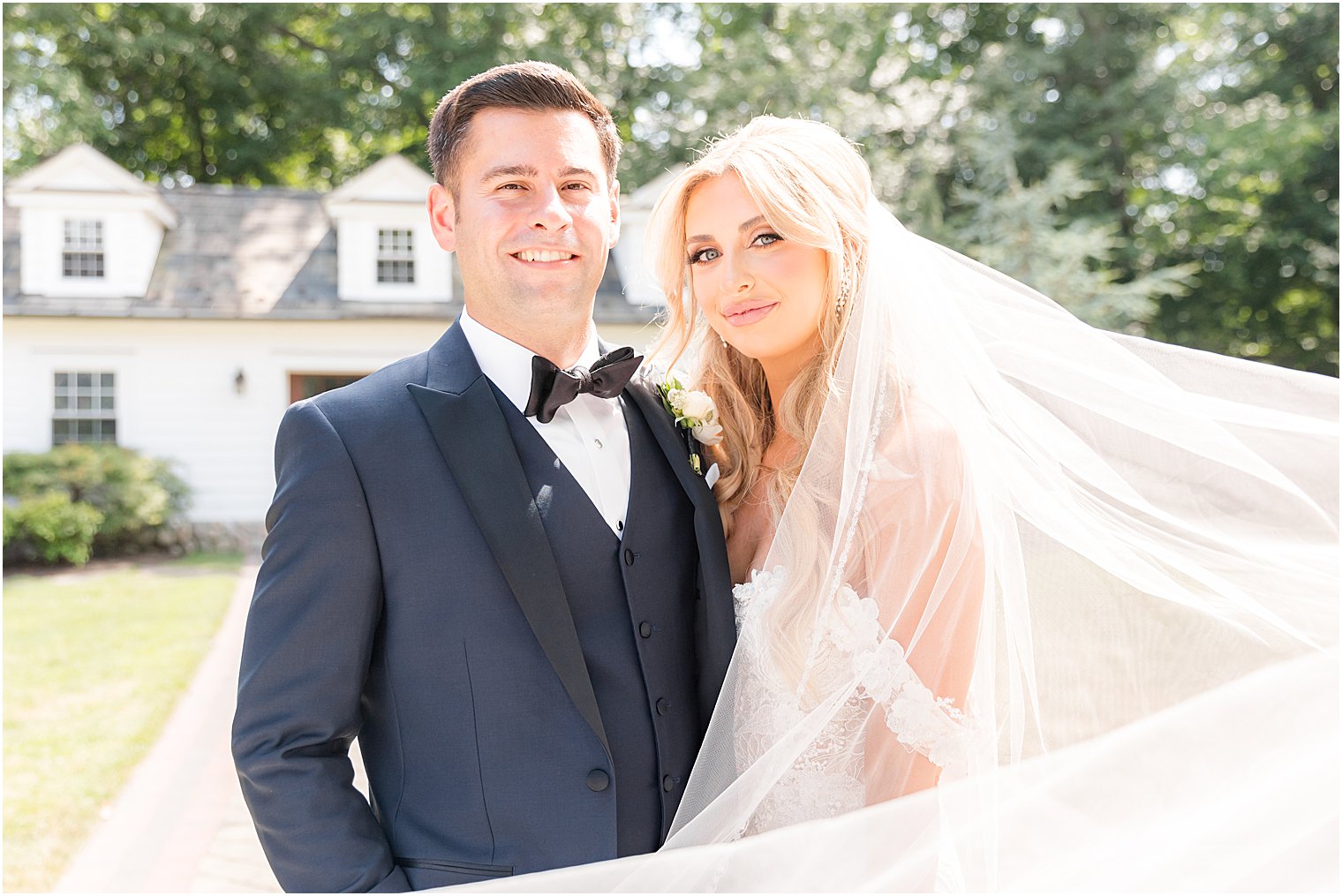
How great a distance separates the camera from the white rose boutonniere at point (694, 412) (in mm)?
2652

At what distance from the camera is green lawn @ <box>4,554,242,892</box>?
5.68 metres

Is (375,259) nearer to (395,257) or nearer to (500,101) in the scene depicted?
(395,257)

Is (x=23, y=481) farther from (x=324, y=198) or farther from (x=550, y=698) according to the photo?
(x=550, y=698)

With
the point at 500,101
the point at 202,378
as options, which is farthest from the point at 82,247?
the point at 500,101

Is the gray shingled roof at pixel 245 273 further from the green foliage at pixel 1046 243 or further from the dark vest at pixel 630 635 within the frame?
the dark vest at pixel 630 635

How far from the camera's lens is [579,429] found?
2348 millimetres

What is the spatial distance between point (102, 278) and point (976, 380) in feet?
56.5

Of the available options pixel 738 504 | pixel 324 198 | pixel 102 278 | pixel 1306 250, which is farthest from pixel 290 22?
pixel 738 504

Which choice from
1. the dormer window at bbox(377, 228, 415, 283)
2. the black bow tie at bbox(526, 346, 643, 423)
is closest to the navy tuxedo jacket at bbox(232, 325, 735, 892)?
the black bow tie at bbox(526, 346, 643, 423)

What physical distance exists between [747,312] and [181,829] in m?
4.63

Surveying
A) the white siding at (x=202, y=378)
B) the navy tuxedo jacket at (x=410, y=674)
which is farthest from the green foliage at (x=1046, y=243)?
the navy tuxedo jacket at (x=410, y=674)

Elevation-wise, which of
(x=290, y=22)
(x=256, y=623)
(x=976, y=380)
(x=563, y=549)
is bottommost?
(x=256, y=623)

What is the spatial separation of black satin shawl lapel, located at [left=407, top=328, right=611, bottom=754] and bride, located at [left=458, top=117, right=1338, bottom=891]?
390 mm

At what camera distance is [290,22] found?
2308cm
